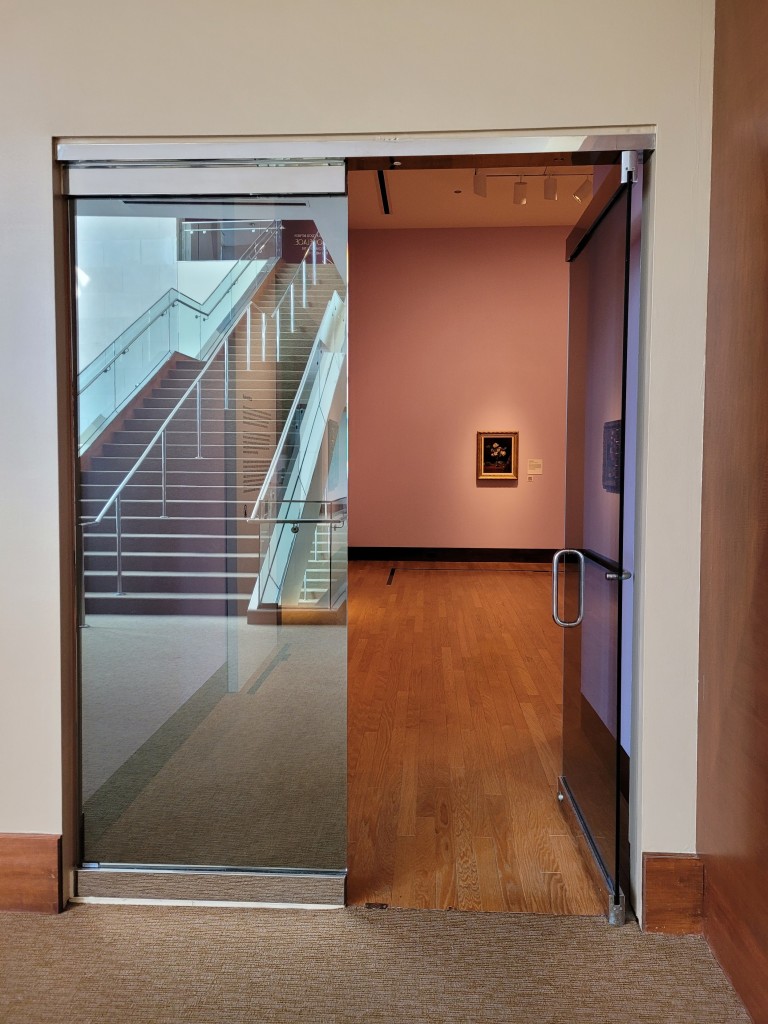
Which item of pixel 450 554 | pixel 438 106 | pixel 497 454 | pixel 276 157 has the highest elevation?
pixel 438 106

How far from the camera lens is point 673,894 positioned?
298 centimetres

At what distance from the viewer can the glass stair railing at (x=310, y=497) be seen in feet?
10.2

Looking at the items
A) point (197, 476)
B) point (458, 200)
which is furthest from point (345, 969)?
point (458, 200)

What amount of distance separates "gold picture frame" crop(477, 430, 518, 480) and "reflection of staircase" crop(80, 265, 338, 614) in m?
9.78

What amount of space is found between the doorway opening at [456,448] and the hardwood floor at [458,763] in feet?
0.11

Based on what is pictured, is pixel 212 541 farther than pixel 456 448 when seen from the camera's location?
No

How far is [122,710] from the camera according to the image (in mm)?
3242

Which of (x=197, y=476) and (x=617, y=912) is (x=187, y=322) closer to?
(x=197, y=476)

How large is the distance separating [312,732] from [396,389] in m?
10.0

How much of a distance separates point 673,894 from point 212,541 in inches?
81.6

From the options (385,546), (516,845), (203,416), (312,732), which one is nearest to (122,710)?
(312,732)

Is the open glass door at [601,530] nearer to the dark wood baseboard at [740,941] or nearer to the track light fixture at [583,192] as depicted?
the dark wood baseboard at [740,941]

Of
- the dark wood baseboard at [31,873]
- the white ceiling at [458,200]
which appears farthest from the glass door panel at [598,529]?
the white ceiling at [458,200]

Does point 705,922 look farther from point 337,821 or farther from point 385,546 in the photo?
point 385,546
